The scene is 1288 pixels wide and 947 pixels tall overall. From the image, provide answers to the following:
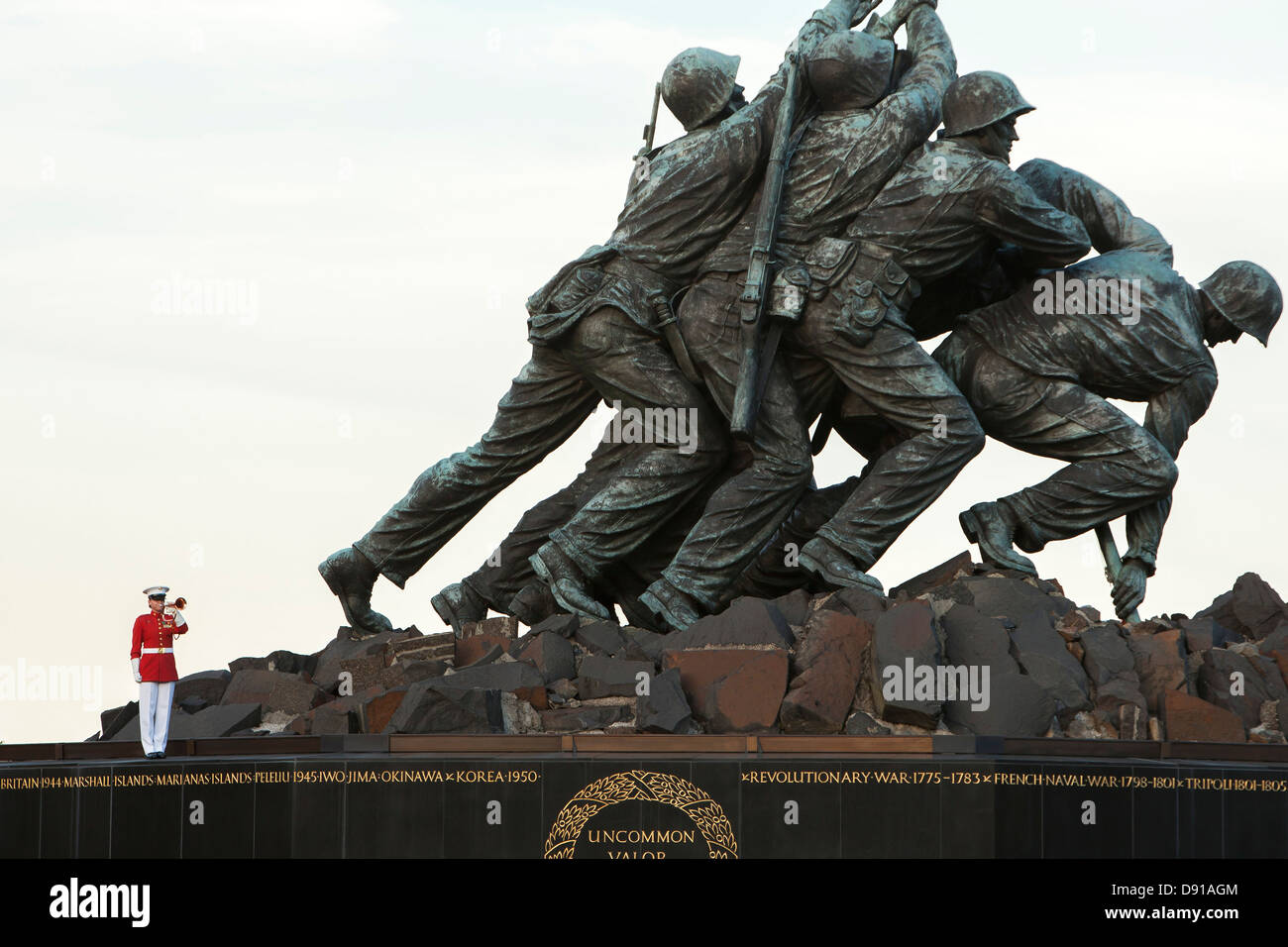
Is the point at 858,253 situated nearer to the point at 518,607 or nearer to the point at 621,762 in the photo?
the point at 518,607

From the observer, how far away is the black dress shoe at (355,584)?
13852 mm

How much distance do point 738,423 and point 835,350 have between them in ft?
2.34

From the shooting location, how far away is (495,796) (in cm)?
1057

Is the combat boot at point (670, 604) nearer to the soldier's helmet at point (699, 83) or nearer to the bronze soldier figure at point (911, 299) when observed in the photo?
the bronze soldier figure at point (911, 299)

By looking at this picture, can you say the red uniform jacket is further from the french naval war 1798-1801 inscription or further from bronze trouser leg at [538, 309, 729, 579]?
→ bronze trouser leg at [538, 309, 729, 579]

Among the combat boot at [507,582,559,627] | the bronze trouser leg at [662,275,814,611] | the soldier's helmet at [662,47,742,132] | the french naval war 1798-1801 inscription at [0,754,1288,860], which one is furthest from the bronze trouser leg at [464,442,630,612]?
the french naval war 1798-1801 inscription at [0,754,1288,860]

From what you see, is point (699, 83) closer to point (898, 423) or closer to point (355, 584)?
point (898, 423)

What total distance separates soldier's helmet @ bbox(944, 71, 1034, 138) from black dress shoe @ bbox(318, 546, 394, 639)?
173 inches

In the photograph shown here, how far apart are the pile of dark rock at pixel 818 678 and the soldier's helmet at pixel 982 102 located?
102 inches

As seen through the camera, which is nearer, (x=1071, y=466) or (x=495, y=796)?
(x=495, y=796)

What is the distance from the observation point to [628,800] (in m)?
10.5

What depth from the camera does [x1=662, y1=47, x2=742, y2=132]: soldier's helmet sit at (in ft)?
44.5
